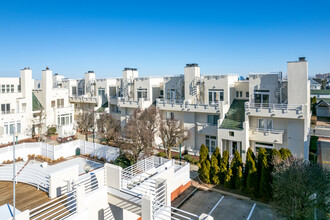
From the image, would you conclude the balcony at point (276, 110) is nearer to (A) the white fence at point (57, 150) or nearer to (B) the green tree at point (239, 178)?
(B) the green tree at point (239, 178)

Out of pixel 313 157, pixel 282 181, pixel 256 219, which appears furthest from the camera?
pixel 313 157

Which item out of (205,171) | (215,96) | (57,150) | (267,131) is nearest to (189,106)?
(215,96)

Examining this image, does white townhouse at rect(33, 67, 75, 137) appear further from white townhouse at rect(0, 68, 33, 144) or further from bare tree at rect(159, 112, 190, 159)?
bare tree at rect(159, 112, 190, 159)

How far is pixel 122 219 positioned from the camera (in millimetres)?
14148

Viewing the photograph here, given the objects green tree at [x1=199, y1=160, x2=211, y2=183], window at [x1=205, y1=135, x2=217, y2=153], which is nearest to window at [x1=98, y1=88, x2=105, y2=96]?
window at [x1=205, y1=135, x2=217, y2=153]

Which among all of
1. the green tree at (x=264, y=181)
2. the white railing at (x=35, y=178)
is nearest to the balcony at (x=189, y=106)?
the green tree at (x=264, y=181)

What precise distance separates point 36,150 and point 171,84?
18925mm

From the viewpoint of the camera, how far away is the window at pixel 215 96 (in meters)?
28.5

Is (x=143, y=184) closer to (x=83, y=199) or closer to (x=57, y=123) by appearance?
(x=83, y=199)

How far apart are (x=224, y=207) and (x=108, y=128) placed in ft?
60.3

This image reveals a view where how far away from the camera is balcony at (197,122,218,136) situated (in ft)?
90.0

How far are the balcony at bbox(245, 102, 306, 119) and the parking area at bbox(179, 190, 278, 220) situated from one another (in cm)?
1001

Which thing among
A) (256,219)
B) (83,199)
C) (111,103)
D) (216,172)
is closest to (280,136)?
(216,172)

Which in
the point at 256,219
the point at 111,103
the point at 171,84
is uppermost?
the point at 171,84
